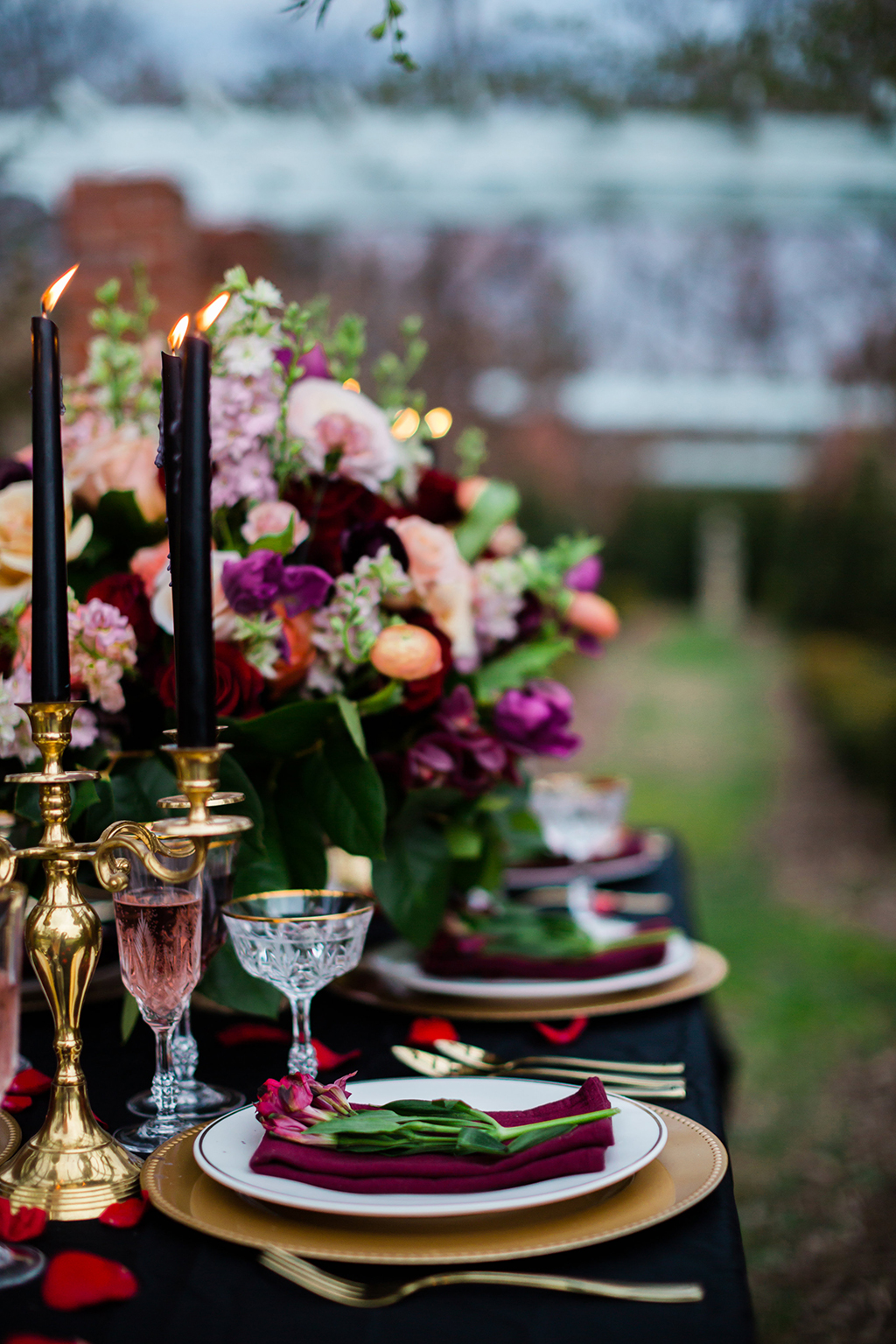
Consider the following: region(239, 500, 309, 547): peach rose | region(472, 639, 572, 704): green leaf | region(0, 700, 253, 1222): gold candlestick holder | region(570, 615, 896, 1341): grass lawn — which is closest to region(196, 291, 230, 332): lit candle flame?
region(0, 700, 253, 1222): gold candlestick holder

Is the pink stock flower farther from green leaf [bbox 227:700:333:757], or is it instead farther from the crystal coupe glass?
the crystal coupe glass

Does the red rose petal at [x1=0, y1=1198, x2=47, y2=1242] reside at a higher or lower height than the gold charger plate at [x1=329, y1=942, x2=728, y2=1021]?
higher

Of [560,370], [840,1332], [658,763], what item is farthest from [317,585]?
[658,763]

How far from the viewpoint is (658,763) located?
8383mm

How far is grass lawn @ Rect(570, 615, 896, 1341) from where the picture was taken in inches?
98.7

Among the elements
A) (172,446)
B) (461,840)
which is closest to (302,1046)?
(461,840)

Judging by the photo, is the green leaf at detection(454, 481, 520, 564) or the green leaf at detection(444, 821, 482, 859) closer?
the green leaf at detection(444, 821, 482, 859)

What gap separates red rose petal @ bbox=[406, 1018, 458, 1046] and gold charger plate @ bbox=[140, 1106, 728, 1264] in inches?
13.3

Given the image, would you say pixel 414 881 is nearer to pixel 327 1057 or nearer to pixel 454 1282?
pixel 327 1057

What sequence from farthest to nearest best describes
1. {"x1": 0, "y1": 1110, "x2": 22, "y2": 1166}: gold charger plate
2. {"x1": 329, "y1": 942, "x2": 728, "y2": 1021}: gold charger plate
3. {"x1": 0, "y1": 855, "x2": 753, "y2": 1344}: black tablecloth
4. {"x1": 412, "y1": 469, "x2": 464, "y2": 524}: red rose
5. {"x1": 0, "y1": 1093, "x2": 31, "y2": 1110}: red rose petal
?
{"x1": 412, "y1": 469, "x2": 464, "y2": 524}: red rose, {"x1": 329, "y1": 942, "x2": 728, "y2": 1021}: gold charger plate, {"x1": 0, "y1": 1093, "x2": 31, "y2": 1110}: red rose petal, {"x1": 0, "y1": 1110, "x2": 22, "y2": 1166}: gold charger plate, {"x1": 0, "y1": 855, "x2": 753, "y2": 1344}: black tablecloth

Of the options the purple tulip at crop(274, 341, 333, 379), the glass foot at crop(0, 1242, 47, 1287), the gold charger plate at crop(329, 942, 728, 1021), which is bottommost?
the gold charger plate at crop(329, 942, 728, 1021)

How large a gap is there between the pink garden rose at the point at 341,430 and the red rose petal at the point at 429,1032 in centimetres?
53

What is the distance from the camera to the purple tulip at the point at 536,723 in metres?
1.30

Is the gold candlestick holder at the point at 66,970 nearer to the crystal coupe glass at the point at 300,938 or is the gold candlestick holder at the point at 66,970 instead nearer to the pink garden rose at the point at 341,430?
the crystal coupe glass at the point at 300,938
